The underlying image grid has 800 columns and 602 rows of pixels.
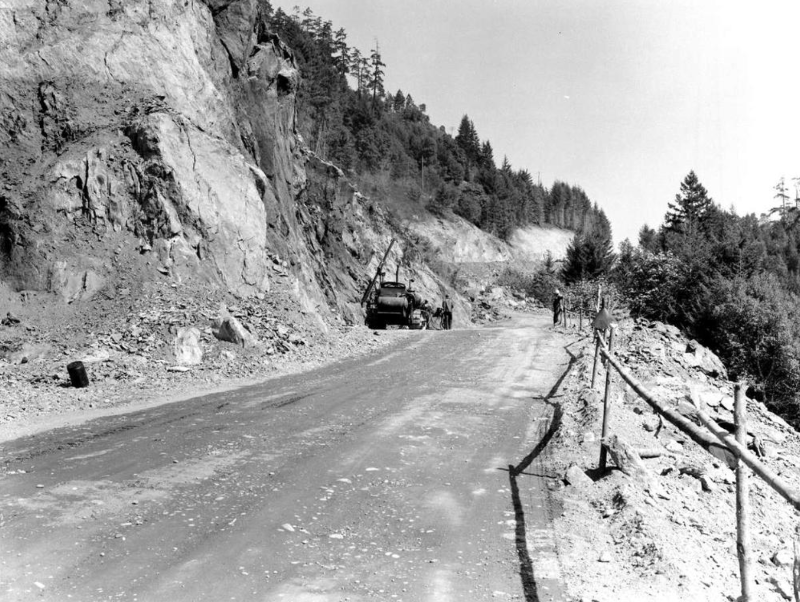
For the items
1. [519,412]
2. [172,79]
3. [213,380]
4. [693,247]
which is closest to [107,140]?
[172,79]

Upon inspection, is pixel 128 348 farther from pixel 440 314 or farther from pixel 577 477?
pixel 440 314

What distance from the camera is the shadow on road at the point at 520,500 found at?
192 inches

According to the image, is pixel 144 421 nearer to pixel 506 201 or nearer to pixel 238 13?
pixel 238 13

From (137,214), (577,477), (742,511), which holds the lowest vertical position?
(577,477)

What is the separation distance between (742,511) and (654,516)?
269 cm

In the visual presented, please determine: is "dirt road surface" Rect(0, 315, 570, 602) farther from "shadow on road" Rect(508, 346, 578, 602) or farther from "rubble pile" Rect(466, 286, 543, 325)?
"rubble pile" Rect(466, 286, 543, 325)

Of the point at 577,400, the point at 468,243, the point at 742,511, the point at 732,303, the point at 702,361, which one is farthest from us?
the point at 468,243

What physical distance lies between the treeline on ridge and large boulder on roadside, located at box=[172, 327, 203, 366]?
36.7 metres

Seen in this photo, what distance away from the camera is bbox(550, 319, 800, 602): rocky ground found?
5051mm

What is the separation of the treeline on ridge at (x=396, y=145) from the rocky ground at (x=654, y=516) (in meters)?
43.2

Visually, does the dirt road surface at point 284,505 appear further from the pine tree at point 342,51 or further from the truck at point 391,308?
the pine tree at point 342,51

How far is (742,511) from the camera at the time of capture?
3797 mm

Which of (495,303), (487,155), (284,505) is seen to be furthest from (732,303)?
(487,155)

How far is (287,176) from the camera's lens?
95.3ft
